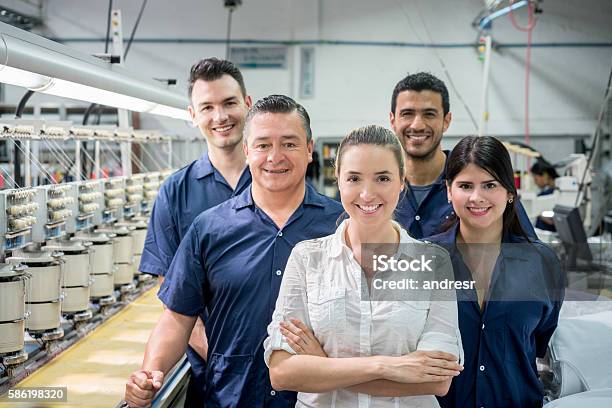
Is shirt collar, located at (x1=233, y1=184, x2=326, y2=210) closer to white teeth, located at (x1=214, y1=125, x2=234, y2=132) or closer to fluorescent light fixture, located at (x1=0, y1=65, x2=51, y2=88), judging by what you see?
white teeth, located at (x1=214, y1=125, x2=234, y2=132)

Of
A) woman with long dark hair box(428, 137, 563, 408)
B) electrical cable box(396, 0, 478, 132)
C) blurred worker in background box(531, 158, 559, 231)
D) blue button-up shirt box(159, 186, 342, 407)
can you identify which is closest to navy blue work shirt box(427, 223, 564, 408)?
woman with long dark hair box(428, 137, 563, 408)

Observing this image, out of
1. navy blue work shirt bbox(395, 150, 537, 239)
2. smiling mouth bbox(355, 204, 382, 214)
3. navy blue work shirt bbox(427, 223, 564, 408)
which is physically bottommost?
navy blue work shirt bbox(427, 223, 564, 408)

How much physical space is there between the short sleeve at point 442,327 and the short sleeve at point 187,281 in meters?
0.66

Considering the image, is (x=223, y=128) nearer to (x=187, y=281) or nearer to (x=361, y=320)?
(x=187, y=281)

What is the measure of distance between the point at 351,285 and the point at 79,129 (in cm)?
299

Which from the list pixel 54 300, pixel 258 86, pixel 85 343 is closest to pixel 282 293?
pixel 54 300

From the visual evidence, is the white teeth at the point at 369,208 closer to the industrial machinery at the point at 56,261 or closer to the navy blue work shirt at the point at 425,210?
the navy blue work shirt at the point at 425,210

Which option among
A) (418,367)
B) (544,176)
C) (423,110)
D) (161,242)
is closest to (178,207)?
(161,242)

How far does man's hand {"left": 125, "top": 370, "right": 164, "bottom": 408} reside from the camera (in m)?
1.69

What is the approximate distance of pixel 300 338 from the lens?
1411 millimetres

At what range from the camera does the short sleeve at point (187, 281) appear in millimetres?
1804

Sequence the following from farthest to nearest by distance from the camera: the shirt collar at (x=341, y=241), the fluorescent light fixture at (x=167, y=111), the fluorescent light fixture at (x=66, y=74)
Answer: the fluorescent light fixture at (x=167, y=111) → the fluorescent light fixture at (x=66, y=74) → the shirt collar at (x=341, y=241)

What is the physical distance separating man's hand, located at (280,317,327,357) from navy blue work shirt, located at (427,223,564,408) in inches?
18.0

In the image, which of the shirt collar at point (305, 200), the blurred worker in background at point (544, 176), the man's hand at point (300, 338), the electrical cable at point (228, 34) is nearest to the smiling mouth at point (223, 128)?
the shirt collar at point (305, 200)
